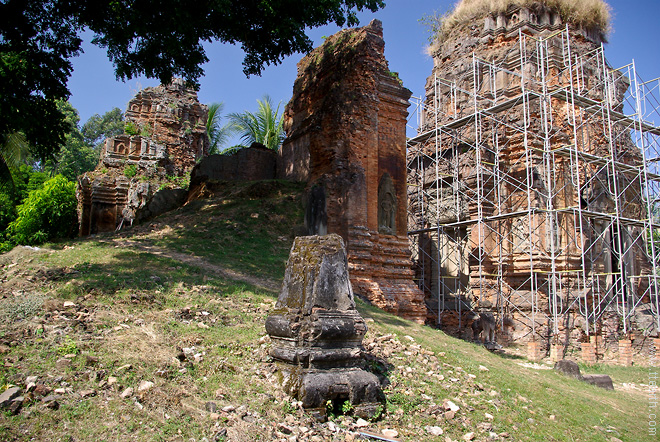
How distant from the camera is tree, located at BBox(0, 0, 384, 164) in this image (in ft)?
29.4

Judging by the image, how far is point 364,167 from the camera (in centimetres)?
1124

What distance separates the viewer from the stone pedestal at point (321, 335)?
4.35m

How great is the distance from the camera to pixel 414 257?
51.3 feet

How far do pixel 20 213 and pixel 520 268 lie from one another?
1773cm

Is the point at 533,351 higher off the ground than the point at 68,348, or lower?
lower

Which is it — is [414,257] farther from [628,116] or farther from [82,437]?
[82,437]

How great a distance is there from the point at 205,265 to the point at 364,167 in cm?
460

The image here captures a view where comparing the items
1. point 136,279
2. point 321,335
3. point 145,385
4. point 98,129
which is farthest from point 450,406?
point 98,129

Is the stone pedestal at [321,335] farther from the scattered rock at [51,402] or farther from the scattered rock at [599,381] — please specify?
the scattered rock at [599,381]

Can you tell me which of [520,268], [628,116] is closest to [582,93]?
[628,116]

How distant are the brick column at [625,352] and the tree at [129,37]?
34.8ft

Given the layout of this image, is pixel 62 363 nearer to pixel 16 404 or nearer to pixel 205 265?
pixel 16 404

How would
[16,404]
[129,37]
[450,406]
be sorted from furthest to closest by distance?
[129,37], [450,406], [16,404]

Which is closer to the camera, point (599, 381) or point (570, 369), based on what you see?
point (599, 381)
